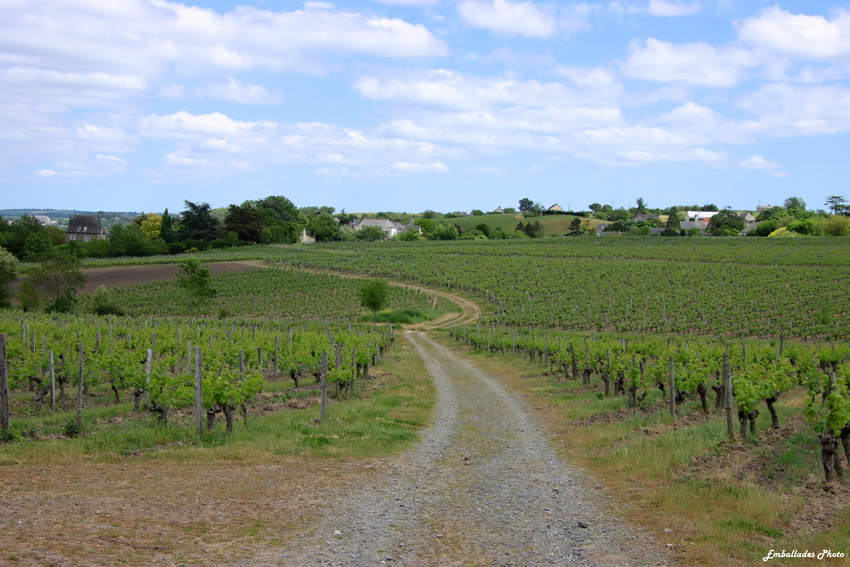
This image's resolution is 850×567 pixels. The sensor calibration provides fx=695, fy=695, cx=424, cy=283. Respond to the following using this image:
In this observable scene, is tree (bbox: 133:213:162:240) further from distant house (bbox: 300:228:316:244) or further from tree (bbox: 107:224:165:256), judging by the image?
distant house (bbox: 300:228:316:244)

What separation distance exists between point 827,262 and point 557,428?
256 feet

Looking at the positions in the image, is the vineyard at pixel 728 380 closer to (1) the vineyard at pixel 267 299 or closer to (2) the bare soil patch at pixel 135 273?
(1) the vineyard at pixel 267 299

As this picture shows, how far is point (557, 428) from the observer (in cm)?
1645

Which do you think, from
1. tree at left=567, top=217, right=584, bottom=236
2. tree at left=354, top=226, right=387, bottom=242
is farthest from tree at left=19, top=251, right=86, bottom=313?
tree at left=567, top=217, right=584, bottom=236

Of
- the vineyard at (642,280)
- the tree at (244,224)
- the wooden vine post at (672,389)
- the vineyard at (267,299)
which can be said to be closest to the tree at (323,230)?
the tree at (244,224)

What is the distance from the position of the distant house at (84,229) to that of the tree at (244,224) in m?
44.2

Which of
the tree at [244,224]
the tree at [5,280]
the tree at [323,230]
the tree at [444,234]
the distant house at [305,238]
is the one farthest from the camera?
the tree at [444,234]

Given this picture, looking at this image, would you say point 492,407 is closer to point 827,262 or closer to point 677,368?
point 677,368

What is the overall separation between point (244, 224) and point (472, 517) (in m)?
117

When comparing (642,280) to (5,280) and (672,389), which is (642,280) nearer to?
(5,280)

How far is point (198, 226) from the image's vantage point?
384 feet

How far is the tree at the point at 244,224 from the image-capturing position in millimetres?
120312

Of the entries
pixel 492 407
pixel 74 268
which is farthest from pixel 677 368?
pixel 74 268

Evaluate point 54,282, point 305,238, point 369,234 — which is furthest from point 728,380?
point 369,234
